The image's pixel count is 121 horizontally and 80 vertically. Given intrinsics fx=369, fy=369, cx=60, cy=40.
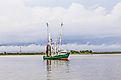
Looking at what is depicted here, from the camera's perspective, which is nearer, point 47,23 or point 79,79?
point 79,79

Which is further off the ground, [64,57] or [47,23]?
[47,23]

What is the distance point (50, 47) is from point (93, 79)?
101257 millimetres

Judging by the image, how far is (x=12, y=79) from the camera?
69062 millimetres

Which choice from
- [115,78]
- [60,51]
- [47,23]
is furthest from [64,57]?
[115,78]

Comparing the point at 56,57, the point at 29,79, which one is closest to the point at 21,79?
the point at 29,79

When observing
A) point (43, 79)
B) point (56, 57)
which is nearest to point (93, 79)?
point (43, 79)

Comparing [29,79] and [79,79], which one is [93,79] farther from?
[29,79]

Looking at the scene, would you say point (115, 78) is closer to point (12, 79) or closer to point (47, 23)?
point (12, 79)

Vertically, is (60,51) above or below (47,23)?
below

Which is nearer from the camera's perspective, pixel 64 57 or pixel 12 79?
pixel 12 79

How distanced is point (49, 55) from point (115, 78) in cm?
10293

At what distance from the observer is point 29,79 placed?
228 ft

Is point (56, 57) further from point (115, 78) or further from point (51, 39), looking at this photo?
point (115, 78)

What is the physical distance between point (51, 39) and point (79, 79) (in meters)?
106
